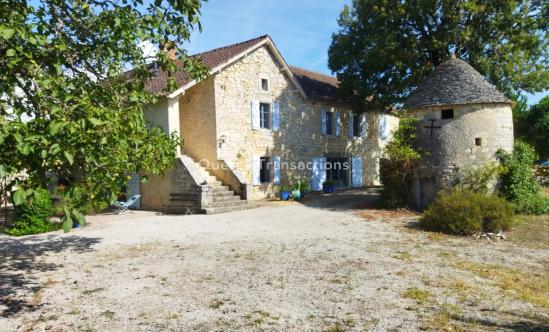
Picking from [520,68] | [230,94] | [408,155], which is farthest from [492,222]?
[230,94]

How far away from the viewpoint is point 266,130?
16.8m

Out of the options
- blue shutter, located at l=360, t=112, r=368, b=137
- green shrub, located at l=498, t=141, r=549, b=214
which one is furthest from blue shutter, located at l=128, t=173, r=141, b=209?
green shrub, located at l=498, t=141, r=549, b=214

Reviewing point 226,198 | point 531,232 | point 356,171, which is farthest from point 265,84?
point 531,232

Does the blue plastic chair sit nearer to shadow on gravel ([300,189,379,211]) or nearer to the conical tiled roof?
shadow on gravel ([300,189,379,211])

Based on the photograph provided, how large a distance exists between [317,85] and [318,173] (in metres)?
4.92

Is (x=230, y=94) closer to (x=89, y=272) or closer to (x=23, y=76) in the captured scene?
(x=89, y=272)

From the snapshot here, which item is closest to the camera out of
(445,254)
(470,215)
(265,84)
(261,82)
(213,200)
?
(445,254)

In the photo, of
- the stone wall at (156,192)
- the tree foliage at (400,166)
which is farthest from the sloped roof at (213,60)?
the tree foliage at (400,166)

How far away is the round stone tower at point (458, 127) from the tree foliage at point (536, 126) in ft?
43.2

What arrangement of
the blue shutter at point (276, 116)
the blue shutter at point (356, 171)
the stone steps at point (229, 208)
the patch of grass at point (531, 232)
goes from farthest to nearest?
1. the blue shutter at point (356, 171)
2. the blue shutter at point (276, 116)
3. the stone steps at point (229, 208)
4. the patch of grass at point (531, 232)

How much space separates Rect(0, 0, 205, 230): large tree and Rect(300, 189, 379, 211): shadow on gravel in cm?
878

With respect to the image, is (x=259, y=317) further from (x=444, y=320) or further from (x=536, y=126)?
(x=536, y=126)

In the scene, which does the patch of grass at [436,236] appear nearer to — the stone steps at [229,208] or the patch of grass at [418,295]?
the patch of grass at [418,295]

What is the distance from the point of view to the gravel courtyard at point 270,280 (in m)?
4.56
